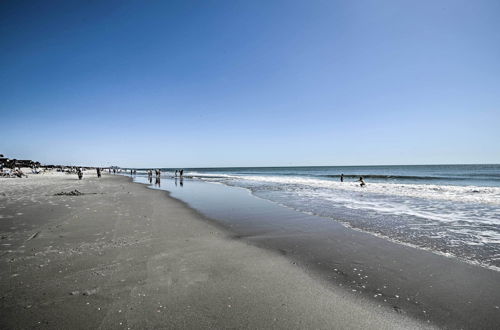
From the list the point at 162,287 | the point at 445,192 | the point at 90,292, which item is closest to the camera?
the point at 90,292

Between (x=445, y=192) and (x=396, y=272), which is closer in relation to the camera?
(x=396, y=272)

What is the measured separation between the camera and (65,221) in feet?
33.5

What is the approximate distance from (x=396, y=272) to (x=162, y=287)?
5.30 metres

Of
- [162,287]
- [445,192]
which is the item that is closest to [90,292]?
[162,287]

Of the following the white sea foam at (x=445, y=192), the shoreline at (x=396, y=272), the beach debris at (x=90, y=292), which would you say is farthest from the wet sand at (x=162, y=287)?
the white sea foam at (x=445, y=192)

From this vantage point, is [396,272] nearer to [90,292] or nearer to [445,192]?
[90,292]

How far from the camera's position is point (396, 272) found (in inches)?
223

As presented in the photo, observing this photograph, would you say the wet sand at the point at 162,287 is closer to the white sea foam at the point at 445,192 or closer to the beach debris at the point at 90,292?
the beach debris at the point at 90,292

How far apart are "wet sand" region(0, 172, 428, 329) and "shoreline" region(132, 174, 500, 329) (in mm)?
475

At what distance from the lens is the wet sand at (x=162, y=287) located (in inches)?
147

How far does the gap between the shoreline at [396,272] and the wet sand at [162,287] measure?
1.56ft

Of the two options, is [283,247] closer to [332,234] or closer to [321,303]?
[332,234]

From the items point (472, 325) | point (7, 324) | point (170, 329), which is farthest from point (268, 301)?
point (7, 324)

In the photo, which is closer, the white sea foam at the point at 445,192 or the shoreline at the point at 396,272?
the shoreline at the point at 396,272
